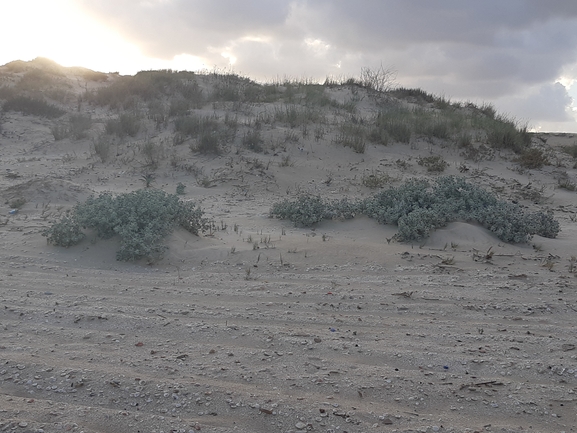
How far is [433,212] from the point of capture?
6.77 metres

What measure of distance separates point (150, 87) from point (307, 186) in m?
9.84

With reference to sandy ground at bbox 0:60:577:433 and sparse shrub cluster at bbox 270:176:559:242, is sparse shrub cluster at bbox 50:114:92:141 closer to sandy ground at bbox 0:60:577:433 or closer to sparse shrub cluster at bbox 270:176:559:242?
sandy ground at bbox 0:60:577:433

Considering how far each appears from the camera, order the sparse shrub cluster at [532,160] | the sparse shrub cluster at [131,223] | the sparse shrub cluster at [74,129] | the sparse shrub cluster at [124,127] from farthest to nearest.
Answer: the sparse shrub cluster at [74,129] → the sparse shrub cluster at [124,127] → the sparse shrub cluster at [532,160] → the sparse shrub cluster at [131,223]

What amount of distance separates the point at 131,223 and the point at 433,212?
12.0ft

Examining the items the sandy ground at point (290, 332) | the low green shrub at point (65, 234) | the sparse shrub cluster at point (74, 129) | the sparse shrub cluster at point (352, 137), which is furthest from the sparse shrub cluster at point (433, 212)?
the sparse shrub cluster at point (74, 129)

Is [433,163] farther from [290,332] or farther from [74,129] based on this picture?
[74,129]

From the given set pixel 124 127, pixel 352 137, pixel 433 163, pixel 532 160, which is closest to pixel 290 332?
pixel 433 163

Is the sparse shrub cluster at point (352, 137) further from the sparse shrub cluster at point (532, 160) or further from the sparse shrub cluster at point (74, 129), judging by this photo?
the sparse shrub cluster at point (74, 129)

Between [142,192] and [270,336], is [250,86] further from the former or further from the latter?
[270,336]

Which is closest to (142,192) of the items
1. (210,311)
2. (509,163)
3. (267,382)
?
(210,311)

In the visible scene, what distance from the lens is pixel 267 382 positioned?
3.23 metres

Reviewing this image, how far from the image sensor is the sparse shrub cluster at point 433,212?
6672mm

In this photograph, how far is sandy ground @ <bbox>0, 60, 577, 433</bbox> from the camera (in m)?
2.94

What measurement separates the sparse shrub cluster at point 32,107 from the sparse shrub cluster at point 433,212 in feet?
39.0
